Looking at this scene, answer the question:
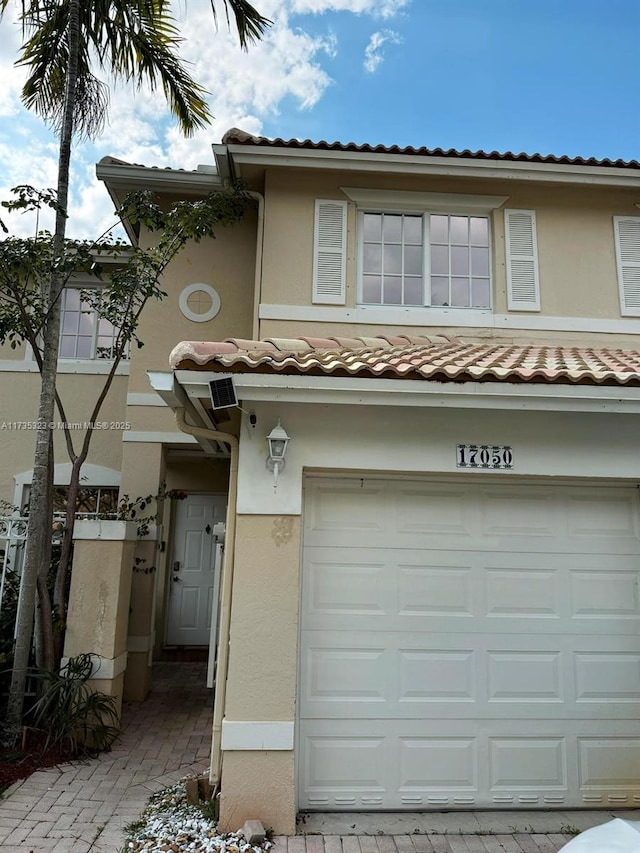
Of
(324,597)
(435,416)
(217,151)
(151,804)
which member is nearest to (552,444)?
(435,416)

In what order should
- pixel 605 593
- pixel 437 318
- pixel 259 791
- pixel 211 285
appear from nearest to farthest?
pixel 259 791, pixel 605 593, pixel 437 318, pixel 211 285

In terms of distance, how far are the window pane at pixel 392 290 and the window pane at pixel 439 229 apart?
774 mm

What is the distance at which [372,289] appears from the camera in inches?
325

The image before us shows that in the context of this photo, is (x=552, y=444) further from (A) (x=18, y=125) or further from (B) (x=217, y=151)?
(A) (x=18, y=125)

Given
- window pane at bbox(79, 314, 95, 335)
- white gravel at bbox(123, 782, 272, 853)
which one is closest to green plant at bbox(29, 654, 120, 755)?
white gravel at bbox(123, 782, 272, 853)

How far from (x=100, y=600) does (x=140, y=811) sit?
7.48 ft

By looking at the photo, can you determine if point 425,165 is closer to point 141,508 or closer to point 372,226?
point 372,226

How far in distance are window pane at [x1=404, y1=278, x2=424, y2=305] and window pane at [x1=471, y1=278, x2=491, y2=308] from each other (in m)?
0.73

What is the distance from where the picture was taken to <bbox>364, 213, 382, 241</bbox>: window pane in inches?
330

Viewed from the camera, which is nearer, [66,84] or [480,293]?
[66,84]

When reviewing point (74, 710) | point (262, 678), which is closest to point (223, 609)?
point (262, 678)

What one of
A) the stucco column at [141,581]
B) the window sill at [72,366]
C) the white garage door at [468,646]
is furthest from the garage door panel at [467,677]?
the window sill at [72,366]

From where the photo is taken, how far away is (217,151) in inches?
310

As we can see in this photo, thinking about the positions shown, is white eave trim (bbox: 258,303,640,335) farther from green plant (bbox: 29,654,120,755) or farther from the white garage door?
green plant (bbox: 29,654,120,755)
